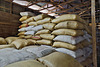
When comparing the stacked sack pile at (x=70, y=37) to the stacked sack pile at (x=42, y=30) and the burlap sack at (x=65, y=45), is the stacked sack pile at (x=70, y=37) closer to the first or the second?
the burlap sack at (x=65, y=45)

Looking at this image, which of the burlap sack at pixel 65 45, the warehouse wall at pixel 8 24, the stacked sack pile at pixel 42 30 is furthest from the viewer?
the warehouse wall at pixel 8 24

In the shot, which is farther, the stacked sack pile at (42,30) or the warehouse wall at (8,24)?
the warehouse wall at (8,24)

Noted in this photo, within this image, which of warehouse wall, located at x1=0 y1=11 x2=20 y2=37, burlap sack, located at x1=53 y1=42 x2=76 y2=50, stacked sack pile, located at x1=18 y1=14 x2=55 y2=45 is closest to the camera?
burlap sack, located at x1=53 y1=42 x2=76 y2=50

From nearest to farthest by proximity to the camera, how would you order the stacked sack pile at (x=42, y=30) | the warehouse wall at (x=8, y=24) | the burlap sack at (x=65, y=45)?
1. the burlap sack at (x=65, y=45)
2. the stacked sack pile at (x=42, y=30)
3. the warehouse wall at (x=8, y=24)

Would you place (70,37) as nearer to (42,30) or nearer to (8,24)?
(42,30)

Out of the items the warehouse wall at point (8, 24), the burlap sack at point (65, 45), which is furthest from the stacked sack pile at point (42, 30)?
the warehouse wall at point (8, 24)

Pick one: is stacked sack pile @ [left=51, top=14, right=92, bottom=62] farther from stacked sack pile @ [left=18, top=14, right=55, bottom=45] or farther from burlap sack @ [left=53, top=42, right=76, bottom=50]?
stacked sack pile @ [left=18, top=14, right=55, bottom=45]

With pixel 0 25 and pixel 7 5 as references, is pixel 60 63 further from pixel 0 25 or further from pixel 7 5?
pixel 7 5

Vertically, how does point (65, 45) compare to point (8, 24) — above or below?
below

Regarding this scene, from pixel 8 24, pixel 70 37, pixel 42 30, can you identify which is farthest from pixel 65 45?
pixel 8 24

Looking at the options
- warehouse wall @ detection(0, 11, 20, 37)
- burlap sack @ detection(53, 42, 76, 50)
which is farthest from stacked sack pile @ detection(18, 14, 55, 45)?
warehouse wall @ detection(0, 11, 20, 37)

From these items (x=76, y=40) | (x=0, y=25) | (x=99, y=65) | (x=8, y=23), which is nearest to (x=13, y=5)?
(x=8, y=23)

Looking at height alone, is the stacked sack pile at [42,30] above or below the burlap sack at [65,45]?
above

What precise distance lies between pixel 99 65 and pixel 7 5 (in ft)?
18.6
